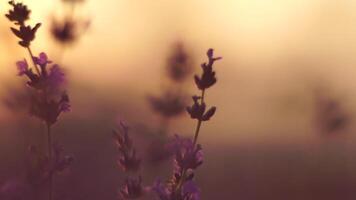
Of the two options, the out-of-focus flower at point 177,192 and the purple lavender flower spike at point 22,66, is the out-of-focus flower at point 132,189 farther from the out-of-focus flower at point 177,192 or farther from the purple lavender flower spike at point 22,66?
the purple lavender flower spike at point 22,66

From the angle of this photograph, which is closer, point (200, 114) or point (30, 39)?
point (200, 114)

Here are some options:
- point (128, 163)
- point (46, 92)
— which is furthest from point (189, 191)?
point (46, 92)

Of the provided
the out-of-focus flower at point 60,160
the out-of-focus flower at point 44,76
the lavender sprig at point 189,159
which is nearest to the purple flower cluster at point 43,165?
the out-of-focus flower at point 60,160

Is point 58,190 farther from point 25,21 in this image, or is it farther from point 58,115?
point 25,21

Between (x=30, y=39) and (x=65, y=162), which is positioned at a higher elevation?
(x=30, y=39)

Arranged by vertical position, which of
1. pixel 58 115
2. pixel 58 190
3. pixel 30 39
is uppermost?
pixel 30 39

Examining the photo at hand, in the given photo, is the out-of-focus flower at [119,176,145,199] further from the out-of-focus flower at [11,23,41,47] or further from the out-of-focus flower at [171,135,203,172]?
the out-of-focus flower at [11,23,41,47]

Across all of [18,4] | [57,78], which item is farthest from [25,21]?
[57,78]
